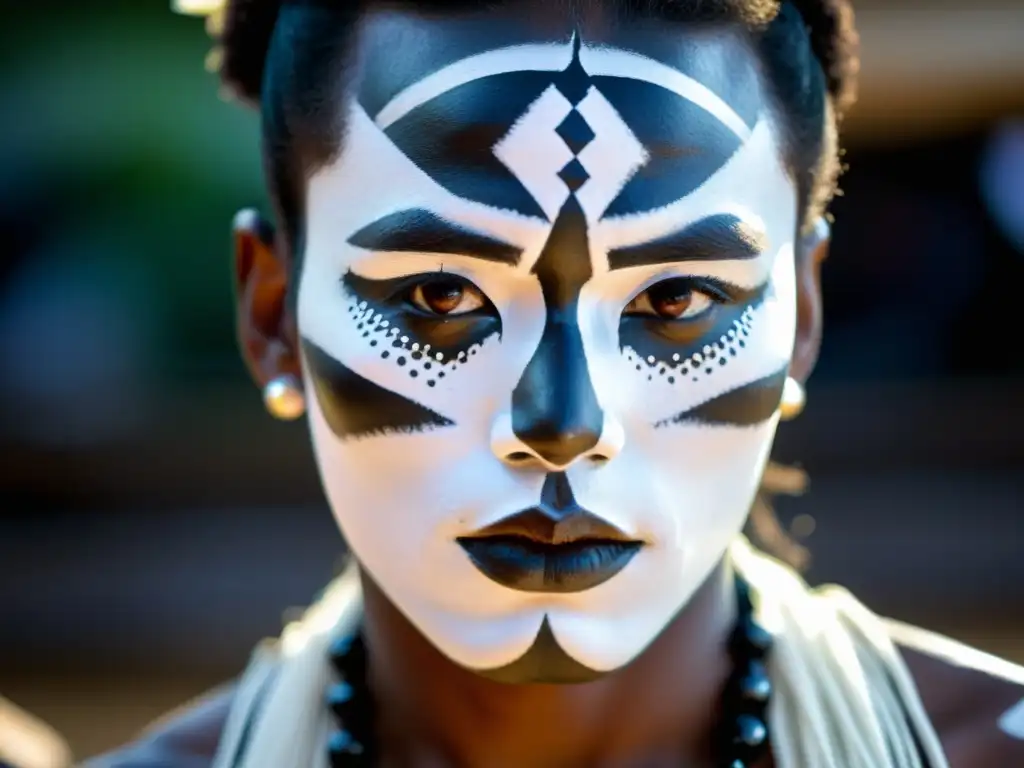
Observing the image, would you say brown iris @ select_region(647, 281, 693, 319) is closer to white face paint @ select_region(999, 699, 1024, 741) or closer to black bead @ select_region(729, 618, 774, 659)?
black bead @ select_region(729, 618, 774, 659)

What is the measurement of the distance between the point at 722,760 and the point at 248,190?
5.40 metres

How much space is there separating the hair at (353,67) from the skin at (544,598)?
4 cm

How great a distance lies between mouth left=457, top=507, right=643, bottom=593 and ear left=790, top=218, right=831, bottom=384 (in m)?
0.47

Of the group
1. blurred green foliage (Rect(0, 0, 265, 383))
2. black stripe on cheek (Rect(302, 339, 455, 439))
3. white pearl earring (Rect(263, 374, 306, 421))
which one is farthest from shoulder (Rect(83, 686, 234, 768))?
blurred green foliage (Rect(0, 0, 265, 383))

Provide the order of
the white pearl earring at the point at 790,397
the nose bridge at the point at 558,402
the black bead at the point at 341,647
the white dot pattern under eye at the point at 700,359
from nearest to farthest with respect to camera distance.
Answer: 1. the nose bridge at the point at 558,402
2. the white dot pattern under eye at the point at 700,359
3. the white pearl earring at the point at 790,397
4. the black bead at the point at 341,647

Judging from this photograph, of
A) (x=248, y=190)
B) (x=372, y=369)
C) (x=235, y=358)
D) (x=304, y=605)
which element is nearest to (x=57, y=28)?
(x=248, y=190)

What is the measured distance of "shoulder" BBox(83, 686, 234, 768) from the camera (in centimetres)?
236

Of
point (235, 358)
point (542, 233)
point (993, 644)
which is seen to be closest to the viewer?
point (542, 233)

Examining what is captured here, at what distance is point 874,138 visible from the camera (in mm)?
6961

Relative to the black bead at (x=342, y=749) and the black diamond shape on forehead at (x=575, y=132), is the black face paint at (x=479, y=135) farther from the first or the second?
the black bead at (x=342, y=749)

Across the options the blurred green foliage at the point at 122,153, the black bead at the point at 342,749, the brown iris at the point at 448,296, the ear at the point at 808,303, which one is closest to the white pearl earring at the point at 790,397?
the ear at the point at 808,303

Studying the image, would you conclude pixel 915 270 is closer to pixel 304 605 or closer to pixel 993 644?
pixel 993 644

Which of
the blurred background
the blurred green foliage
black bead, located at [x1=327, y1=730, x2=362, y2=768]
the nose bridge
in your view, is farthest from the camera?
the blurred green foliage

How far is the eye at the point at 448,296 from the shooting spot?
6.51 feet
